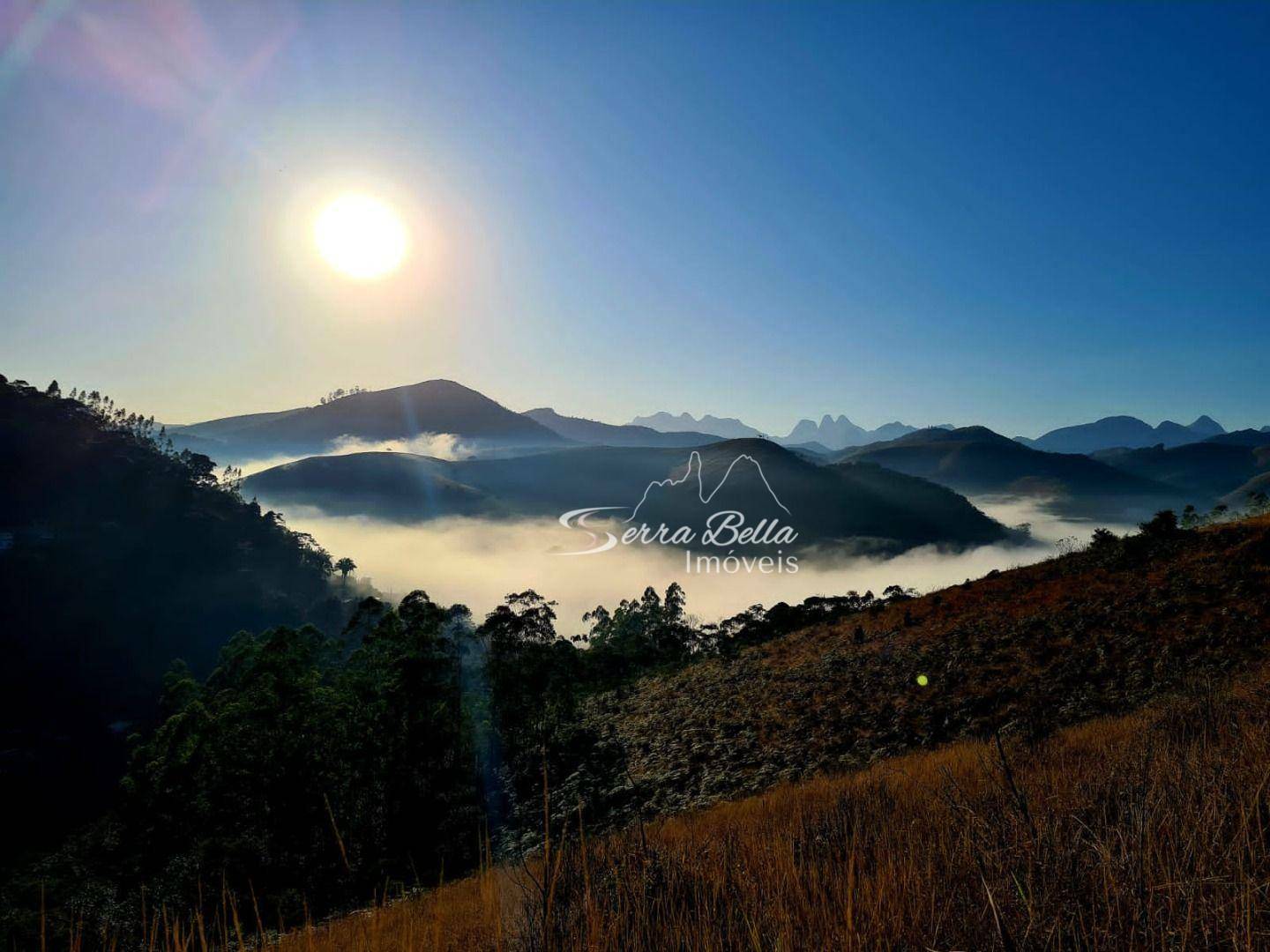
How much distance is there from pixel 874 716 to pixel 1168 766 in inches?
572

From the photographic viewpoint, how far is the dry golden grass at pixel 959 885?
78.5 inches

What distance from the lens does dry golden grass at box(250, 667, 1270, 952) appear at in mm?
1993

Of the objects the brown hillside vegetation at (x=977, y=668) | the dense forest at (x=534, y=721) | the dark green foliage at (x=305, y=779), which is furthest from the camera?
the dark green foliage at (x=305, y=779)

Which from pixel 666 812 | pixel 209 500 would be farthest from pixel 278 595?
pixel 666 812

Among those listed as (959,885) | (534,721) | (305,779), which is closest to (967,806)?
(959,885)

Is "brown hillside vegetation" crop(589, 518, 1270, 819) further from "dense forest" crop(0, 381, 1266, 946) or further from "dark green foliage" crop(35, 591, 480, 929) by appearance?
"dark green foliage" crop(35, 591, 480, 929)

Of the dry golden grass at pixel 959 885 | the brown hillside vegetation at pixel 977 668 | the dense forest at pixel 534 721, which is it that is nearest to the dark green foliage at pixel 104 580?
the dense forest at pixel 534 721

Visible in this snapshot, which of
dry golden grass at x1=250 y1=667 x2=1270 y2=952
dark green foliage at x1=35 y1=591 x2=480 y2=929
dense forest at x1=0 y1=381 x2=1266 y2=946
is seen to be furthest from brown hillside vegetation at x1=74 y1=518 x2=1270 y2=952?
dark green foliage at x1=35 y1=591 x2=480 y2=929

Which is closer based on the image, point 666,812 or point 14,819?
point 666,812

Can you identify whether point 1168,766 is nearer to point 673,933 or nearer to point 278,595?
point 673,933

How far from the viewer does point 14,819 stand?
56.3m

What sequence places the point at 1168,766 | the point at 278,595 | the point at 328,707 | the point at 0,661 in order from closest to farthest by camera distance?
the point at 1168,766 < the point at 328,707 < the point at 0,661 < the point at 278,595

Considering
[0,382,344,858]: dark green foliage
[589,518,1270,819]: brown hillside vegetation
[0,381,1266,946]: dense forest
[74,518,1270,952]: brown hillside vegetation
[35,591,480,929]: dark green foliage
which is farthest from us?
[0,382,344,858]: dark green foliage

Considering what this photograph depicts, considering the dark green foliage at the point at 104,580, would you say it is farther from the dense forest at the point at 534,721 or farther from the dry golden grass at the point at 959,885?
the dry golden grass at the point at 959,885
